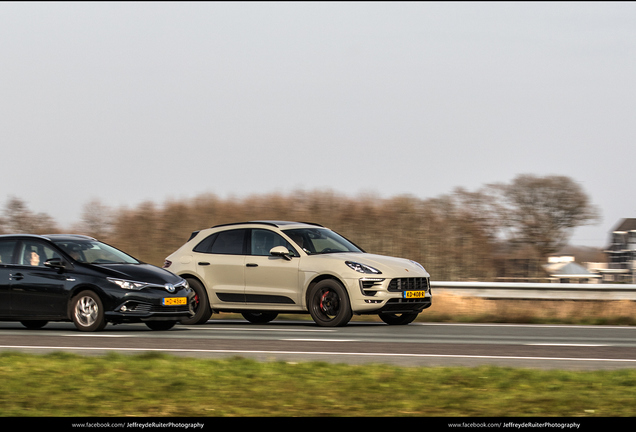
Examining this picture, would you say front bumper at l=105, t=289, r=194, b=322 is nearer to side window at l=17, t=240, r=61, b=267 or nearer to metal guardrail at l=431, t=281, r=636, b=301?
side window at l=17, t=240, r=61, b=267

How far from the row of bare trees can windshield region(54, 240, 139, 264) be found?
324 inches

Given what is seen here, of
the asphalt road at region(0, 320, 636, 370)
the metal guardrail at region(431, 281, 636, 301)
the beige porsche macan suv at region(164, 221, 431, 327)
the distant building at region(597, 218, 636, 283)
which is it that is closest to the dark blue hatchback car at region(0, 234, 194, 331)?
the asphalt road at region(0, 320, 636, 370)

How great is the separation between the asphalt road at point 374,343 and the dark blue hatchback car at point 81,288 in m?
0.27

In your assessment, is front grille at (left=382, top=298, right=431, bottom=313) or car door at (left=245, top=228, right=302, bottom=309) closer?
front grille at (left=382, top=298, right=431, bottom=313)

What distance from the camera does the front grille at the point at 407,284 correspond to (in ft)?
47.6

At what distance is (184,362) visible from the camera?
8.64m

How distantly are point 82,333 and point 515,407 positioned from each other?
8356 mm

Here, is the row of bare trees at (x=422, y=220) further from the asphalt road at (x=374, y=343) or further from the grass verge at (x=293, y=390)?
the grass verge at (x=293, y=390)

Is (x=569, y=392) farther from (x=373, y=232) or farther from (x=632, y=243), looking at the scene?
(x=373, y=232)

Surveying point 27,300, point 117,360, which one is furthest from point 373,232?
point 117,360

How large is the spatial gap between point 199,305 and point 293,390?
344 inches

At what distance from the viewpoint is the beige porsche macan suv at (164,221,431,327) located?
47.5ft

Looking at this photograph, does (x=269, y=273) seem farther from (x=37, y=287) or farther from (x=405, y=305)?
(x=37, y=287)
